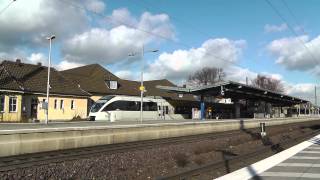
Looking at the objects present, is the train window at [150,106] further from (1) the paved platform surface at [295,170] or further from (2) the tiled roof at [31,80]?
(1) the paved platform surface at [295,170]

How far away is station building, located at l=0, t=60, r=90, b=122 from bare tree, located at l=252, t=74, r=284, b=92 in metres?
103

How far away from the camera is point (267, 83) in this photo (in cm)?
15375

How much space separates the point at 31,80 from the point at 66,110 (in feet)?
19.5

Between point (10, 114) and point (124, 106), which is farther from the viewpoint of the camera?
point (124, 106)

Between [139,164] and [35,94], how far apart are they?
126 feet

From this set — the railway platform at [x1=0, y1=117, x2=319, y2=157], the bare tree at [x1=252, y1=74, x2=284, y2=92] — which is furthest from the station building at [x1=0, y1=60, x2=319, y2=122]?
the bare tree at [x1=252, y1=74, x2=284, y2=92]

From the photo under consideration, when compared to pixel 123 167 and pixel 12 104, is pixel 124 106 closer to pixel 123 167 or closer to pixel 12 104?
pixel 12 104

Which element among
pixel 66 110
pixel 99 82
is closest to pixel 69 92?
pixel 66 110

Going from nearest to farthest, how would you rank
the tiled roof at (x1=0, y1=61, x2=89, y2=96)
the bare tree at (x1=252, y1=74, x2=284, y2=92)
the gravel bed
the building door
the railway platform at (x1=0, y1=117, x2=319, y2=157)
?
the gravel bed, the railway platform at (x1=0, y1=117, x2=319, y2=157), the tiled roof at (x1=0, y1=61, x2=89, y2=96), the building door, the bare tree at (x1=252, y1=74, x2=284, y2=92)

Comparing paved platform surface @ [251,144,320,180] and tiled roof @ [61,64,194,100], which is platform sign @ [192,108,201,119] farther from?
paved platform surface @ [251,144,320,180]

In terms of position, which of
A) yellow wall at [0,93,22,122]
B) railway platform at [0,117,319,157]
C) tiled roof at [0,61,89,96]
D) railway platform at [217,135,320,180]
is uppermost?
tiled roof at [0,61,89,96]

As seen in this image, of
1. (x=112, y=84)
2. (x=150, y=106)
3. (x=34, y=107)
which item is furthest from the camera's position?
(x=112, y=84)

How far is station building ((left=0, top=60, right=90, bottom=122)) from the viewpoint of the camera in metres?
47.0

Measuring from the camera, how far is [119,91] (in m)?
72.2
